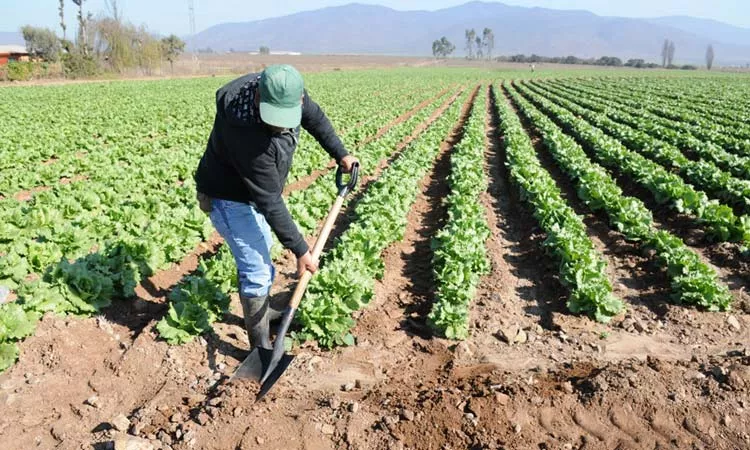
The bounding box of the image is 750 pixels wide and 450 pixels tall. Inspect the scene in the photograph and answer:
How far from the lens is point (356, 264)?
6.38 m

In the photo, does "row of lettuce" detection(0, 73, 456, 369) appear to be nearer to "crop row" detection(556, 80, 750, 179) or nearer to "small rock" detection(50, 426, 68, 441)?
"small rock" detection(50, 426, 68, 441)

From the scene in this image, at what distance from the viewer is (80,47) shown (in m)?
64.8

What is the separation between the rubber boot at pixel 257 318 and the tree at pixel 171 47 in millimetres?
73635

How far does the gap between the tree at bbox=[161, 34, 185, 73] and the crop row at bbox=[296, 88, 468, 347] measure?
69.5m

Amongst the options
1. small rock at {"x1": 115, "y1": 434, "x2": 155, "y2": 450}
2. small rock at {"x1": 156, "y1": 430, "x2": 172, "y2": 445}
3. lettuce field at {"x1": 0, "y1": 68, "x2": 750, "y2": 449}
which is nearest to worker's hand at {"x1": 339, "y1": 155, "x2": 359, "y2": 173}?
lettuce field at {"x1": 0, "y1": 68, "x2": 750, "y2": 449}

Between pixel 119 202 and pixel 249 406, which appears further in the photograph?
pixel 119 202

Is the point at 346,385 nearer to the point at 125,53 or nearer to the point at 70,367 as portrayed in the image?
the point at 70,367

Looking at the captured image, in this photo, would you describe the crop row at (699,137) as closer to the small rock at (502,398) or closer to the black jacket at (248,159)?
the small rock at (502,398)

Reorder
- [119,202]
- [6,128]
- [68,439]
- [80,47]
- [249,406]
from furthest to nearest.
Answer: [80,47]
[6,128]
[119,202]
[249,406]
[68,439]

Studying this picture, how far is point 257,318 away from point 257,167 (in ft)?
5.11

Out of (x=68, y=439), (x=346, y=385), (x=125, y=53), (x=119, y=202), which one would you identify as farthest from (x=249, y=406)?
(x=125, y=53)

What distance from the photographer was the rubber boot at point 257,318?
4754 millimetres

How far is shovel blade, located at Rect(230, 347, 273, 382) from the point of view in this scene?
Answer: 454 centimetres

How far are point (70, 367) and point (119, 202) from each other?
216 inches
